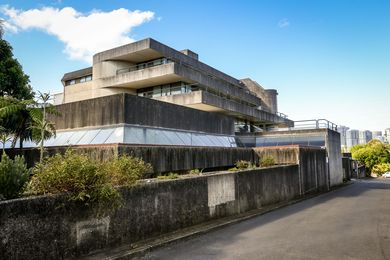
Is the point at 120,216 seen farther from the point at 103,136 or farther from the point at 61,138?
the point at 61,138

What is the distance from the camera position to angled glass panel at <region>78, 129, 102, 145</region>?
14659 millimetres

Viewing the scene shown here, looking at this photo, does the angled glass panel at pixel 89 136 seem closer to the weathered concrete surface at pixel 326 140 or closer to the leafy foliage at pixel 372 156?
the weathered concrete surface at pixel 326 140

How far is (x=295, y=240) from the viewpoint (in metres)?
7.80

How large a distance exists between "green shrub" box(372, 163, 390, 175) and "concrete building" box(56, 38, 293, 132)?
103 ft

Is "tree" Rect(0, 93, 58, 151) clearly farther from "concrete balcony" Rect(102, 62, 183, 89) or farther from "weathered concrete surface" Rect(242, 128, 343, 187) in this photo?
"weathered concrete surface" Rect(242, 128, 343, 187)

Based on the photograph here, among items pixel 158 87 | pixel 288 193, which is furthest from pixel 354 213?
pixel 158 87

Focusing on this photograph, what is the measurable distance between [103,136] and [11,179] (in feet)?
29.7

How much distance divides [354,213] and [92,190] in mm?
11077

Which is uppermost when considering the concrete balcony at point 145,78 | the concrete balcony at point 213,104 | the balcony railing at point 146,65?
the balcony railing at point 146,65

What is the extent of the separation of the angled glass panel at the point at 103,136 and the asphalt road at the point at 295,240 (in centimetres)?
784

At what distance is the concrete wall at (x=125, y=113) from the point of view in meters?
14.7

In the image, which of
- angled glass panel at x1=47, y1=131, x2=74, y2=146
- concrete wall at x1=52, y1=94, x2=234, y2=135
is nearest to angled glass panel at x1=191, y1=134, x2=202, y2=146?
concrete wall at x1=52, y1=94, x2=234, y2=135

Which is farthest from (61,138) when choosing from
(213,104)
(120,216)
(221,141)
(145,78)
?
(213,104)

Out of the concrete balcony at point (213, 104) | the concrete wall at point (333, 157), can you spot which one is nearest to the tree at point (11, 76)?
the concrete balcony at point (213, 104)
